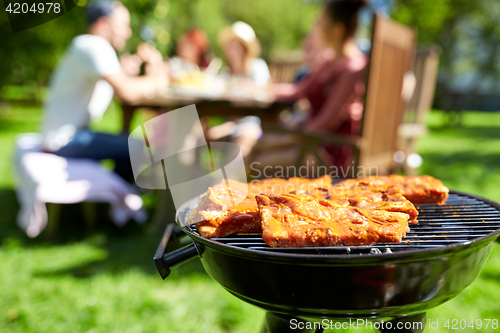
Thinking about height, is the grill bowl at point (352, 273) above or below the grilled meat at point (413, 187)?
below

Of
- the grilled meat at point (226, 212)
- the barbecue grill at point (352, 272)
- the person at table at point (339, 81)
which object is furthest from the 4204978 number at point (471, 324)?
the person at table at point (339, 81)

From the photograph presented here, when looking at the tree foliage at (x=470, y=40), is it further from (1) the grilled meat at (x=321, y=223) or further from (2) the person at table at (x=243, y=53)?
(1) the grilled meat at (x=321, y=223)

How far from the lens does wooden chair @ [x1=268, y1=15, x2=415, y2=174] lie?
3312mm

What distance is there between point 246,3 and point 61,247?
1239 inches

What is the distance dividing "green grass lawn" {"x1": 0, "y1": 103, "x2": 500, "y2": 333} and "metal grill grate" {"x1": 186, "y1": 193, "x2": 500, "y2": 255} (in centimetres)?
138

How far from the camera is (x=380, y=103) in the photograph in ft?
12.0

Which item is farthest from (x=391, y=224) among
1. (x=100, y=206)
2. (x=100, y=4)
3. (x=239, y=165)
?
(x=100, y=4)

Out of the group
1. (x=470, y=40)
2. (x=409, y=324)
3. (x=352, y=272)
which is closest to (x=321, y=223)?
(x=352, y=272)

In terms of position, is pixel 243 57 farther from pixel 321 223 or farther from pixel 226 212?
pixel 321 223

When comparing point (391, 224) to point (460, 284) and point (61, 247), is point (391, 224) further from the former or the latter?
point (61, 247)

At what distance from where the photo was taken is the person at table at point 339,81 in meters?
3.73

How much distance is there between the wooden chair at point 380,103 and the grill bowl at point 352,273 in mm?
2122

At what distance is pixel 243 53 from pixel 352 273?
21.3 ft

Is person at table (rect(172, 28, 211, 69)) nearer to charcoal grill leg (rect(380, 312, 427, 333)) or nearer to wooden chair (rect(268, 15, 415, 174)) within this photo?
wooden chair (rect(268, 15, 415, 174))
